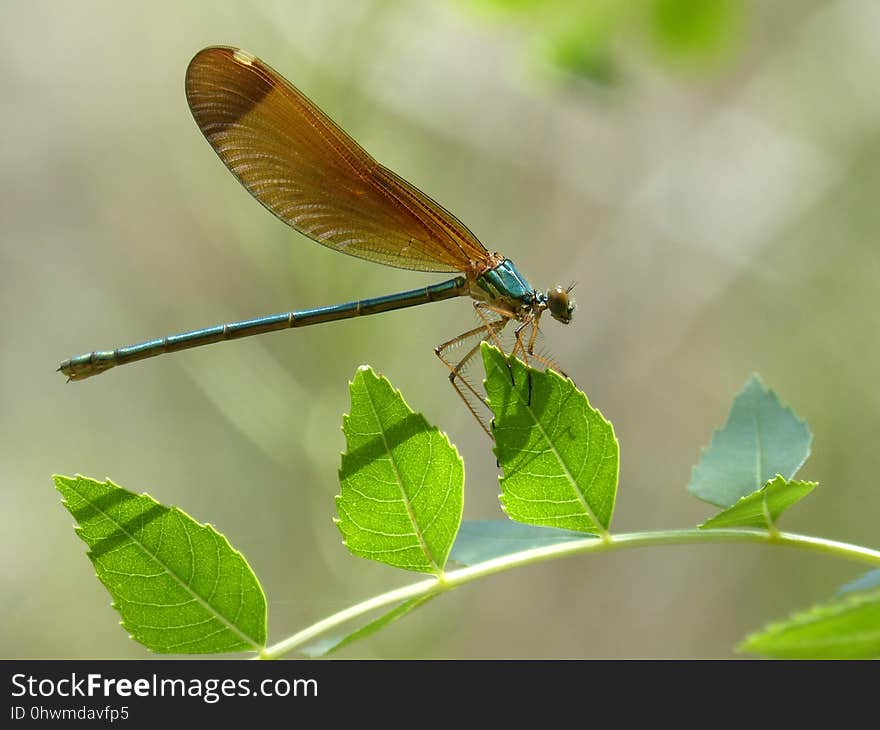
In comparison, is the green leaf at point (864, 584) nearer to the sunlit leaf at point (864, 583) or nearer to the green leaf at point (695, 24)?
the sunlit leaf at point (864, 583)

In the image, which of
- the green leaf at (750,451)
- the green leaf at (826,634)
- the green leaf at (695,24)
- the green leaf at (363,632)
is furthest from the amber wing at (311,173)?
the green leaf at (826,634)

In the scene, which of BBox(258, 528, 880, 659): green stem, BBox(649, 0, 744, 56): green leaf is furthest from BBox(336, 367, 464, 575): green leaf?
BBox(649, 0, 744, 56): green leaf

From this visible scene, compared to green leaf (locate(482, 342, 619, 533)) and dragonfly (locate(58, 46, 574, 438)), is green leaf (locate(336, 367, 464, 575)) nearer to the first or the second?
green leaf (locate(482, 342, 619, 533))

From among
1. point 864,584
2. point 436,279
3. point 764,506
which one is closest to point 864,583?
point 864,584

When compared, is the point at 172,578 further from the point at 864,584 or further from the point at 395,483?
the point at 864,584
